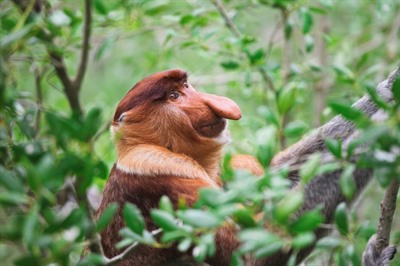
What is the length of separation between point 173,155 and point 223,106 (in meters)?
0.39

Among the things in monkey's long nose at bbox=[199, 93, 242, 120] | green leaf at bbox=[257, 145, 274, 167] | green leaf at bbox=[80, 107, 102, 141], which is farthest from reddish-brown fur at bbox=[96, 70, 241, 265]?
green leaf at bbox=[80, 107, 102, 141]

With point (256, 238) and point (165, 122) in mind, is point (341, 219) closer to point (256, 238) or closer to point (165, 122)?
point (256, 238)

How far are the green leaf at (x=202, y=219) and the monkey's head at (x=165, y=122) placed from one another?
5.48ft

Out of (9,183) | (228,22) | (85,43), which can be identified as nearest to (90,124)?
(9,183)

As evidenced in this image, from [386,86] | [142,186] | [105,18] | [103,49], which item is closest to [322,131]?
[386,86]

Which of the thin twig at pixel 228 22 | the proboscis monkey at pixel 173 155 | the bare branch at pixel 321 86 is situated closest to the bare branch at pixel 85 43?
the proboscis monkey at pixel 173 155

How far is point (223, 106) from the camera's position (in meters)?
3.31

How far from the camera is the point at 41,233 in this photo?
1.70 m

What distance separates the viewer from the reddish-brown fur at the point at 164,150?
10.9ft

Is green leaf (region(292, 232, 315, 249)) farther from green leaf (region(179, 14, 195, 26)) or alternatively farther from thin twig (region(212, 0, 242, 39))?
thin twig (region(212, 0, 242, 39))

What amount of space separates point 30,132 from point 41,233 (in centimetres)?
65

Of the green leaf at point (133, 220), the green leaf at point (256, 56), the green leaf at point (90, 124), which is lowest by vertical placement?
the green leaf at point (256, 56)

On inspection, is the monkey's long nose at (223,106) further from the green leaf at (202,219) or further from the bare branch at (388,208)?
the green leaf at (202,219)

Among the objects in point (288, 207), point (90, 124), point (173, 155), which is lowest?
point (173, 155)
